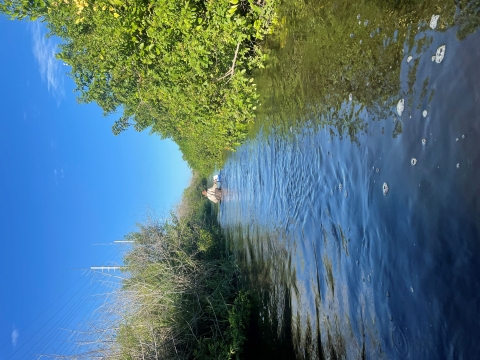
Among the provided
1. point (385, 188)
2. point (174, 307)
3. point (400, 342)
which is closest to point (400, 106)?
point (385, 188)

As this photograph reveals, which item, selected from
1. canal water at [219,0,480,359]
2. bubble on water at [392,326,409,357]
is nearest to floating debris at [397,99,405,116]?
canal water at [219,0,480,359]

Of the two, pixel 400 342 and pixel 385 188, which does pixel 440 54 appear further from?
pixel 400 342

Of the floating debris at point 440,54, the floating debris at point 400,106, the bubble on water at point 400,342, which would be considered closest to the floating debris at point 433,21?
the floating debris at point 440,54

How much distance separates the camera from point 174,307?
11.0 m

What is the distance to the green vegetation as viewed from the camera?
9.86 m

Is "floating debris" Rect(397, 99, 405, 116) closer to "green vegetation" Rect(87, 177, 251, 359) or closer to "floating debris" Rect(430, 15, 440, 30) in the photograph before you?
"floating debris" Rect(430, 15, 440, 30)

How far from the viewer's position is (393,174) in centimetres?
547

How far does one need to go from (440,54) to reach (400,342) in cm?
405

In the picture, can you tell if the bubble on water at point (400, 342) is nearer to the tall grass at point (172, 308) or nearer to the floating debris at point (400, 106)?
the floating debris at point (400, 106)

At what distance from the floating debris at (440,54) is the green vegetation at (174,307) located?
27.4ft

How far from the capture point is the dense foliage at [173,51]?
926 centimetres

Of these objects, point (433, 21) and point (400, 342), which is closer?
point (433, 21)

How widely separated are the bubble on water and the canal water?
0.07 feet

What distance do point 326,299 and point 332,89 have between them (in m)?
4.45
